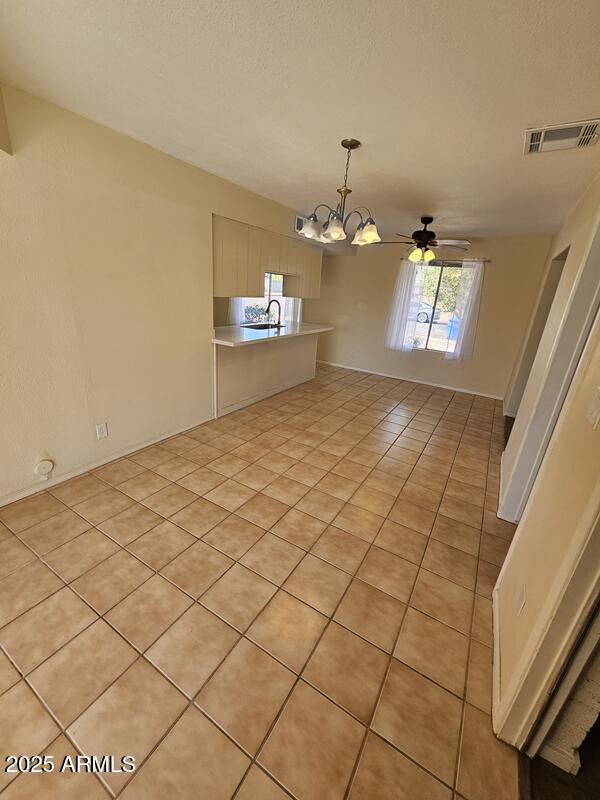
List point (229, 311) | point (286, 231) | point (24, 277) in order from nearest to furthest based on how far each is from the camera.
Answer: point (24, 277) < point (286, 231) < point (229, 311)

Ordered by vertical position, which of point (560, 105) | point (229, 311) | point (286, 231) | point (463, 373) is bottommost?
point (463, 373)

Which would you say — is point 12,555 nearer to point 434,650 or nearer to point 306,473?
point 306,473

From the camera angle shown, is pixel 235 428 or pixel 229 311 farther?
pixel 229 311

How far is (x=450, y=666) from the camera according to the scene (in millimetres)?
1450

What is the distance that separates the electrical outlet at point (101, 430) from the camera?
2.62 metres

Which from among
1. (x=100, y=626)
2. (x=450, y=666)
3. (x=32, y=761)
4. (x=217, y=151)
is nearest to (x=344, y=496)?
(x=450, y=666)

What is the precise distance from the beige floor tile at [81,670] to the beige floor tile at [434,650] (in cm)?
118

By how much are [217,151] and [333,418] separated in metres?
2.88

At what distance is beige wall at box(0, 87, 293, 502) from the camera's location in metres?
1.96

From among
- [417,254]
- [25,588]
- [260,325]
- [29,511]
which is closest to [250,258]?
[260,325]

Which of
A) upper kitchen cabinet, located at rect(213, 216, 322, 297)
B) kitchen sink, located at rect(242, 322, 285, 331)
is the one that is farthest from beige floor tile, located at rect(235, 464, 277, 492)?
kitchen sink, located at rect(242, 322, 285, 331)

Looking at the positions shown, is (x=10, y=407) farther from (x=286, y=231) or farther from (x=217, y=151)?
(x=286, y=231)

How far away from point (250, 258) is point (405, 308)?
3139 mm

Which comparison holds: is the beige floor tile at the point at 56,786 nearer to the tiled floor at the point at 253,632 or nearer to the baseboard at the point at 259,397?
the tiled floor at the point at 253,632
